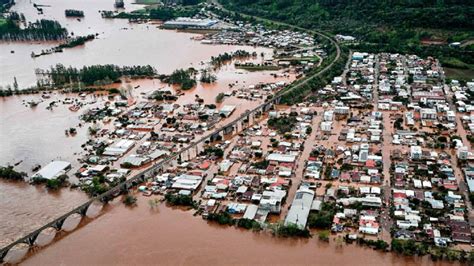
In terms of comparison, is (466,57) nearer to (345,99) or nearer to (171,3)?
(345,99)

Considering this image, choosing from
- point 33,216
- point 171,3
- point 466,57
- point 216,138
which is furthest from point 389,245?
point 171,3

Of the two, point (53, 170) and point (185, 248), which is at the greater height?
point (53, 170)

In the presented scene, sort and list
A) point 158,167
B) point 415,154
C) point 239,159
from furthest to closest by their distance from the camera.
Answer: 1. point 239,159
2. point 158,167
3. point 415,154

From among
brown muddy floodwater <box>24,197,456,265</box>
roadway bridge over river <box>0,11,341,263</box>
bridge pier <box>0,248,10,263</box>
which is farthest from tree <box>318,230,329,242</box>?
bridge pier <box>0,248,10,263</box>

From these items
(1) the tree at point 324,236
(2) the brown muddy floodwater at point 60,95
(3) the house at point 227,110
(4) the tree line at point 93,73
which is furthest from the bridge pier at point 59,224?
(4) the tree line at point 93,73

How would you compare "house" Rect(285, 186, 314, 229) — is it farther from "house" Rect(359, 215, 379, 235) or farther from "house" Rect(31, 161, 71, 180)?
"house" Rect(31, 161, 71, 180)

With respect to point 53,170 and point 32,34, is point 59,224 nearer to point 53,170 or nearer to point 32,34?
point 53,170

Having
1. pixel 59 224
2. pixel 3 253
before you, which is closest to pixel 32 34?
pixel 59 224

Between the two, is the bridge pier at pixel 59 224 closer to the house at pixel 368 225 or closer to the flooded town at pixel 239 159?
the flooded town at pixel 239 159
